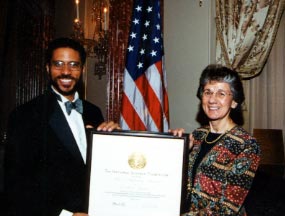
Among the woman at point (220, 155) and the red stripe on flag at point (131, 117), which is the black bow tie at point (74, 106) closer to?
the woman at point (220, 155)

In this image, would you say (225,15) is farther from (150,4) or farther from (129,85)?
(129,85)

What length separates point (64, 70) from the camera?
96.4 inches

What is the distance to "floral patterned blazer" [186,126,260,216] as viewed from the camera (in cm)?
195

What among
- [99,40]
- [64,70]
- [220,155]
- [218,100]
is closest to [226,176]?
[220,155]

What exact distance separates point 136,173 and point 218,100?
80cm

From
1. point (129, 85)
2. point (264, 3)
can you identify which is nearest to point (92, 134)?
point (129, 85)

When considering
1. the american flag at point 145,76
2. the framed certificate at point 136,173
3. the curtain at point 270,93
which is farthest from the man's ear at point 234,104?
the curtain at point 270,93

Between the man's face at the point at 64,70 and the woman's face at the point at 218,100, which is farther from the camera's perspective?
the man's face at the point at 64,70

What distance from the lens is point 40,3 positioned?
203 inches

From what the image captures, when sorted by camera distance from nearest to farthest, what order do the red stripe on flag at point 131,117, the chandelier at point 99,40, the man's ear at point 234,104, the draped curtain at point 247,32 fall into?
1. the man's ear at point 234,104
2. the red stripe on flag at point 131,117
3. the draped curtain at point 247,32
4. the chandelier at point 99,40

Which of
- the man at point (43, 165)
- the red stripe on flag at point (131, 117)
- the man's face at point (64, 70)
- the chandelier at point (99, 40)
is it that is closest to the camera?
the man at point (43, 165)

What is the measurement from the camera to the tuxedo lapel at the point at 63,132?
219 centimetres

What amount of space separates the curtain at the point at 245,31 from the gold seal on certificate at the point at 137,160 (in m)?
2.59

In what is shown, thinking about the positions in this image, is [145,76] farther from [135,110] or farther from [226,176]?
[226,176]
